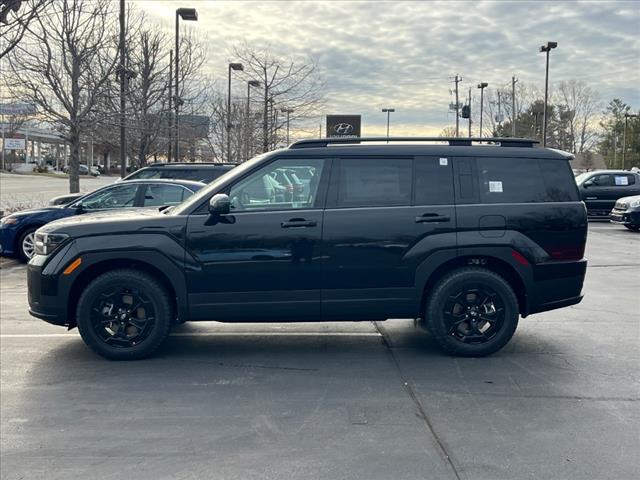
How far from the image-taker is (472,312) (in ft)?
19.6

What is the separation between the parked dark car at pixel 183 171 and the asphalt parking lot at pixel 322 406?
23.6ft

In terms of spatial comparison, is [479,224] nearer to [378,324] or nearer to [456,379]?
[456,379]

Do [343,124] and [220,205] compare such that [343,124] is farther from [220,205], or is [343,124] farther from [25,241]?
[220,205]

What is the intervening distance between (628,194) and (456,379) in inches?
807

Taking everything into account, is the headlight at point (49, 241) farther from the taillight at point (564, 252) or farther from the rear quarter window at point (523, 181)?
the taillight at point (564, 252)

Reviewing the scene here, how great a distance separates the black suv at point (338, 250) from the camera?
578 cm

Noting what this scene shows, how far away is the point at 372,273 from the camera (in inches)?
229

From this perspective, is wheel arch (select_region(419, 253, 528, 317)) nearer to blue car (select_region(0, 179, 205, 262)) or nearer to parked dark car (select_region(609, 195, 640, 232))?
blue car (select_region(0, 179, 205, 262))

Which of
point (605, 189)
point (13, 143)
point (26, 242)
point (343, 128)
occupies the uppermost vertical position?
point (13, 143)

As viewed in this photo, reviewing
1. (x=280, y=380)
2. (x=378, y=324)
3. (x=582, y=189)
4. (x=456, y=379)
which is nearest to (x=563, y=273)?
(x=456, y=379)

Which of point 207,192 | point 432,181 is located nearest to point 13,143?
point 207,192

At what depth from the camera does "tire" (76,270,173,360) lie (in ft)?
19.0

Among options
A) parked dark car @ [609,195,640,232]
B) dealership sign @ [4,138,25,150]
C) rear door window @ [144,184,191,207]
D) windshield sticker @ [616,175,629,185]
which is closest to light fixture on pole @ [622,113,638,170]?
windshield sticker @ [616,175,629,185]

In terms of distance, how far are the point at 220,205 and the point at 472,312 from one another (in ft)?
8.26
